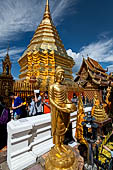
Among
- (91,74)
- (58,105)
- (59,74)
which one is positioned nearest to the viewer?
(58,105)

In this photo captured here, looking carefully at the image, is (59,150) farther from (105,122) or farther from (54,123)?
(105,122)

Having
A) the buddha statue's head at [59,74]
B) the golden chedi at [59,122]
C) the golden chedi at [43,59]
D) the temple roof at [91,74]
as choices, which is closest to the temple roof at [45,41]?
the golden chedi at [43,59]

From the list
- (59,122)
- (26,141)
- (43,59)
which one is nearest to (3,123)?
(26,141)

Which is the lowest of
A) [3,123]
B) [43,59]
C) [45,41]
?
[3,123]

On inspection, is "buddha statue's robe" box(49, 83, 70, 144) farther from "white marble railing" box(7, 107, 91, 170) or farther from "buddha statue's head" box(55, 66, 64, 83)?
"white marble railing" box(7, 107, 91, 170)

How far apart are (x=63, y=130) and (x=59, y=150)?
0.51 metres

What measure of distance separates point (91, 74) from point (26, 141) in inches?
402

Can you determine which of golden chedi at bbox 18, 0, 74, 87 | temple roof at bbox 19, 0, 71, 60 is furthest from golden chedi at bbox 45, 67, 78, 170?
temple roof at bbox 19, 0, 71, 60

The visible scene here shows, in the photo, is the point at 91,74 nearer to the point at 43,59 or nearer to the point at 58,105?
the point at 43,59

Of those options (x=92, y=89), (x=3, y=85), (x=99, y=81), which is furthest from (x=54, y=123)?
(x=92, y=89)

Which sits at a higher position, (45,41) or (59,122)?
(45,41)

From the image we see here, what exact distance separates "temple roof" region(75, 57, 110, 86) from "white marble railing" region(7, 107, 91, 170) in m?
8.90

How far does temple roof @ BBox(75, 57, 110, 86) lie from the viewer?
10.6 meters

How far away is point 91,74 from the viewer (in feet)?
36.0
